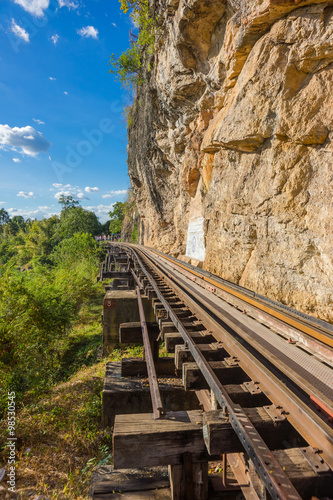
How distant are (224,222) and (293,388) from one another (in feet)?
25.5

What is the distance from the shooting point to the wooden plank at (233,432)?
1.88m

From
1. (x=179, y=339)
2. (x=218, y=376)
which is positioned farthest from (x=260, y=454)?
(x=179, y=339)

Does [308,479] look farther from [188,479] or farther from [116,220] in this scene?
[116,220]

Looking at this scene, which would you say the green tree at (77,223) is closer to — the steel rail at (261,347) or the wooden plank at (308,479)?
the steel rail at (261,347)

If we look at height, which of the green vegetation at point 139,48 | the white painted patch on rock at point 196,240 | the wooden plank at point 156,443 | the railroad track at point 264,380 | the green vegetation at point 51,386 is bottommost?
the green vegetation at point 51,386

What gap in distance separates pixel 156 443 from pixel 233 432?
2.05ft

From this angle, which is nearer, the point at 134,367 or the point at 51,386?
the point at 134,367

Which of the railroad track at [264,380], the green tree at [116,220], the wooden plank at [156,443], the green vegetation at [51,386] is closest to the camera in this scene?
the railroad track at [264,380]

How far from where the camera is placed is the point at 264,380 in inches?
97.8

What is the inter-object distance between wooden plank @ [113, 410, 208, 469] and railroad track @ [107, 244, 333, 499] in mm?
188

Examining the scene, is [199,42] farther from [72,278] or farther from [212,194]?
[72,278]

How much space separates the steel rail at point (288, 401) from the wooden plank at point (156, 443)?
0.72m

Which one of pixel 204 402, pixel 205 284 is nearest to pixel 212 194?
pixel 205 284

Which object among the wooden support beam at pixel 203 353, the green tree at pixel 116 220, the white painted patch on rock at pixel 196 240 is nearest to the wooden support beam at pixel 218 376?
the wooden support beam at pixel 203 353
